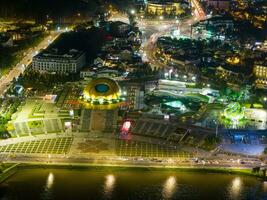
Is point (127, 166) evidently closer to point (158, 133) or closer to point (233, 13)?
point (158, 133)

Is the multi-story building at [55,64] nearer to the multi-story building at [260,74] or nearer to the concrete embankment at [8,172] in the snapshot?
the multi-story building at [260,74]

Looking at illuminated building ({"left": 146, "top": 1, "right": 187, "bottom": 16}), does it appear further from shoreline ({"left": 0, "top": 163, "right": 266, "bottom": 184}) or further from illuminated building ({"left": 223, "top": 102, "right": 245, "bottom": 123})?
shoreline ({"left": 0, "top": 163, "right": 266, "bottom": 184})

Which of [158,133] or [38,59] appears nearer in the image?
[158,133]

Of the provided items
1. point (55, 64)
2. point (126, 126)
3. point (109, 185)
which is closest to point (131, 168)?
point (109, 185)

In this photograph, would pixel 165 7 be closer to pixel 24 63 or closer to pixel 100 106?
pixel 24 63

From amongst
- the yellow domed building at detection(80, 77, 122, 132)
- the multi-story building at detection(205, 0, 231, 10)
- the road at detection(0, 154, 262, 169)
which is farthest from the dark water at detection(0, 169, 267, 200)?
the multi-story building at detection(205, 0, 231, 10)

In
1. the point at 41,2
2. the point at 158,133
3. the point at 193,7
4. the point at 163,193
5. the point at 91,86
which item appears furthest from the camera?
the point at 193,7

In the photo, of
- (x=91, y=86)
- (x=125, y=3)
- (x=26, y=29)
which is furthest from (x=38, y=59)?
(x=125, y=3)
